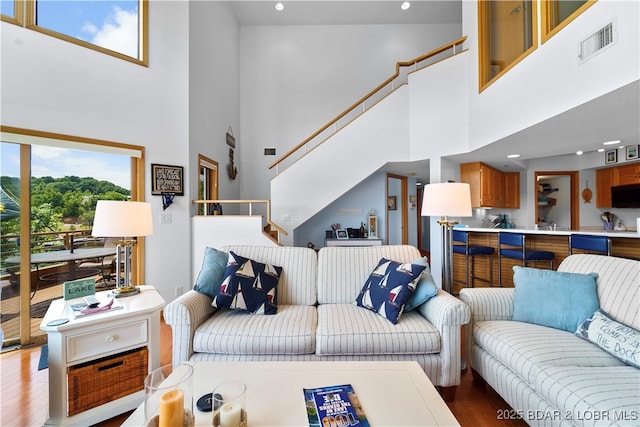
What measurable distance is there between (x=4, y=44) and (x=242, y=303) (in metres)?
3.36

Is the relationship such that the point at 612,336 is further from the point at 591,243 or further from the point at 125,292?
the point at 125,292

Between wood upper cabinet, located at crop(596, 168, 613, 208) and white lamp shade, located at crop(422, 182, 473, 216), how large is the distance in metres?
4.96

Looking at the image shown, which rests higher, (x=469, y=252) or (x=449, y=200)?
(x=449, y=200)

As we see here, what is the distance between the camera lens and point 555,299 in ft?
6.06

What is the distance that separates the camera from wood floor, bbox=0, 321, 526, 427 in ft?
5.68


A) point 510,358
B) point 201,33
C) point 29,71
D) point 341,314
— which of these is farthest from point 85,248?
point 510,358

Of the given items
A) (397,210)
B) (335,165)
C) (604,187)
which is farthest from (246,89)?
(604,187)

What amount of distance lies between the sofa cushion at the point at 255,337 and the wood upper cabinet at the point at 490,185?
4172mm

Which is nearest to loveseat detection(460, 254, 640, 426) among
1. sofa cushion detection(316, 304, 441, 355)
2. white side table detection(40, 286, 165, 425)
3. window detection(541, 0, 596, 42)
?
sofa cushion detection(316, 304, 441, 355)

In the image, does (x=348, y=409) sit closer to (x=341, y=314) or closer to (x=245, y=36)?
(x=341, y=314)

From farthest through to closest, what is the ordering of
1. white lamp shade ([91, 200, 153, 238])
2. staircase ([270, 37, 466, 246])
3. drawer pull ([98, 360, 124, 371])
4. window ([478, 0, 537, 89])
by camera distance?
staircase ([270, 37, 466, 246]) → window ([478, 0, 537, 89]) → white lamp shade ([91, 200, 153, 238]) → drawer pull ([98, 360, 124, 371])

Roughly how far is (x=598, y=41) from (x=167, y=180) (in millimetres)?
4353

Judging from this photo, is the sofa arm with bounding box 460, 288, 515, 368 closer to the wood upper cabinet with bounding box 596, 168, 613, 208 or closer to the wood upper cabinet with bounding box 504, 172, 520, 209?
the wood upper cabinet with bounding box 504, 172, 520, 209

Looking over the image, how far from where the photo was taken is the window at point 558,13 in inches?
92.0
